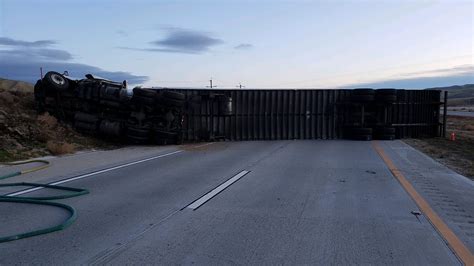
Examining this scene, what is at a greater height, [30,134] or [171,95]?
[171,95]

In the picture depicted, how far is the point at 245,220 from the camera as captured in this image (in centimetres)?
714

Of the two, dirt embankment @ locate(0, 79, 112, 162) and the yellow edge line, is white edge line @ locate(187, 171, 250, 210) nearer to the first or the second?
the yellow edge line

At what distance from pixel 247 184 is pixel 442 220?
416 cm

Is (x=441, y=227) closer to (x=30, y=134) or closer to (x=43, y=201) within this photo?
(x=43, y=201)

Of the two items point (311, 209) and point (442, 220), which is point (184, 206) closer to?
point (311, 209)

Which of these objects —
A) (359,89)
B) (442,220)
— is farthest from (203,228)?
(359,89)

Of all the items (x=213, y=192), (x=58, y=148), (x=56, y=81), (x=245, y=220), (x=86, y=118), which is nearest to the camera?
(x=245, y=220)

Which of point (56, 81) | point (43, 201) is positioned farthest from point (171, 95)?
point (43, 201)

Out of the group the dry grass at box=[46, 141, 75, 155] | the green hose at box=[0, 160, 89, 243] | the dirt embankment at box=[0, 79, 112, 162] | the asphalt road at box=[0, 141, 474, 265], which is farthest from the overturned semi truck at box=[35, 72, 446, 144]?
the green hose at box=[0, 160, 89, 243]

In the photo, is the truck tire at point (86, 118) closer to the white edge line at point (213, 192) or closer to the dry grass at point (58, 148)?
the dry grass at point (58, 148)

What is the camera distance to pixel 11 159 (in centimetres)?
1478

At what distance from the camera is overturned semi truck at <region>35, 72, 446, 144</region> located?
2152cm

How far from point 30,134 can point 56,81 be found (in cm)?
449

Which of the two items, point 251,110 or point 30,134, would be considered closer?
point 30,134
